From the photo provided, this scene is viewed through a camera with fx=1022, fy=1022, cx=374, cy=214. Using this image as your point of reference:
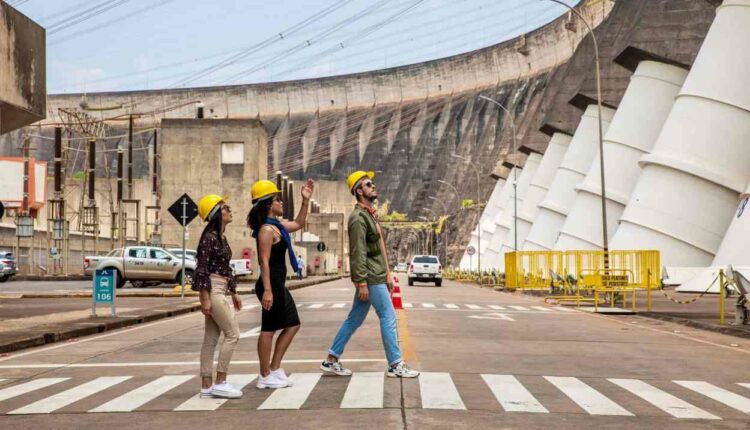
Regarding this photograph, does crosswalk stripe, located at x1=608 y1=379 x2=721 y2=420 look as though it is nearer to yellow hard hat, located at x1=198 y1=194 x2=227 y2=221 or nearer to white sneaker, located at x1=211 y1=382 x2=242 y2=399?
white sneaker, located at x1=211 y1=382 x2=242 y2=399

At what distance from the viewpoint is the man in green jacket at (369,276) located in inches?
402

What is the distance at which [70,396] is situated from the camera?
31.0ft

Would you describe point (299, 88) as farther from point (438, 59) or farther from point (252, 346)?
point (252, 346)

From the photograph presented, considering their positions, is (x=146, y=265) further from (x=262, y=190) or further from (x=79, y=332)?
(x=262, y=190)

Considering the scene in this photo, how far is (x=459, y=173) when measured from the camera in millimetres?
137375

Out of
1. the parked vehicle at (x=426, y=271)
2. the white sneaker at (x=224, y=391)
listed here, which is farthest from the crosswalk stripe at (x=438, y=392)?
the parked vehicle at (x=426, y=271)

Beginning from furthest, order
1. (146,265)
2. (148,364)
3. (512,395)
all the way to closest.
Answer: (146,265) < (148,364) < (512,395)

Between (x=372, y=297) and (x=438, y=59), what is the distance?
129 m

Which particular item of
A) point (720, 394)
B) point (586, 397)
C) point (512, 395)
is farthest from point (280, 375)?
point (720, 394)

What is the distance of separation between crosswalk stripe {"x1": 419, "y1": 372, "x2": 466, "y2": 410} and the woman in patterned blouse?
1.72 m

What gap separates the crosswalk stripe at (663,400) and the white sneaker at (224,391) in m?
3.69

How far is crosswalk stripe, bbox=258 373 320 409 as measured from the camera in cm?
869

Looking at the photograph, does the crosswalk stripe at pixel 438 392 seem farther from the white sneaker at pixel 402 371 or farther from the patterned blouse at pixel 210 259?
the patterned blouse at pixel 210 259

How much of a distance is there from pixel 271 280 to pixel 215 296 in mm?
594
